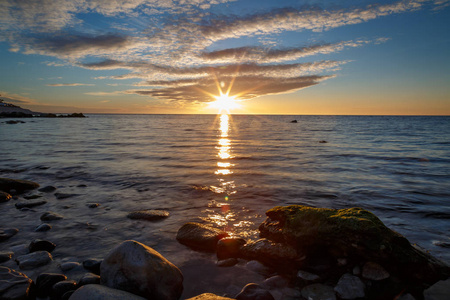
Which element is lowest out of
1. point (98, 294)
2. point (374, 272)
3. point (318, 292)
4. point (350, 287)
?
point (318, 292)

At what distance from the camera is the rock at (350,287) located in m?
3.85

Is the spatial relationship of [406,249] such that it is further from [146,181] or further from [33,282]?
[146,181]

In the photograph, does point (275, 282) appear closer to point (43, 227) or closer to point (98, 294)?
point (98, 294)

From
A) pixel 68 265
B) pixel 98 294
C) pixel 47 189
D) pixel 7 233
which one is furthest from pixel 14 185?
pixel 98 294

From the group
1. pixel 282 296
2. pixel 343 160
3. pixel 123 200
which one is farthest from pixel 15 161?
pixel 343 160

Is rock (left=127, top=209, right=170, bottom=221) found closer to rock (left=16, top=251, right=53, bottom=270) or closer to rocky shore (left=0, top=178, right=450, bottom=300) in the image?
rocky shore (left=0, top=178, right=450, bottom=300)

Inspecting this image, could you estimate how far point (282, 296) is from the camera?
4.00 metres

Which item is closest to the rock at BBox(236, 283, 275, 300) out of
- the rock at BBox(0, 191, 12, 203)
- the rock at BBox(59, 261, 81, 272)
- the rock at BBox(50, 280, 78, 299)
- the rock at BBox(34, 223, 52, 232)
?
the rock at BBox(50, 280, 78, 299)

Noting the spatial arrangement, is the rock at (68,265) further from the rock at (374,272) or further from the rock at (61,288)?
the rock at (374,272)

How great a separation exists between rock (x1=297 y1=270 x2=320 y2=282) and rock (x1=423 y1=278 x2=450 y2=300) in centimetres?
158

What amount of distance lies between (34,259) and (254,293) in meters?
4.11

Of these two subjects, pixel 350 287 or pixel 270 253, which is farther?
pixel 270 253

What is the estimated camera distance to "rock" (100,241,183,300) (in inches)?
148

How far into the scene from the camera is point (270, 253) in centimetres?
502
